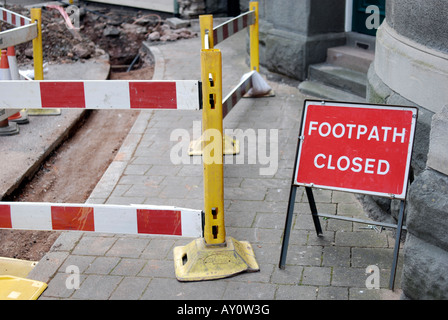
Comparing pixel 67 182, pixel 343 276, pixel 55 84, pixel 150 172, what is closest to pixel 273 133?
pixel 150 172

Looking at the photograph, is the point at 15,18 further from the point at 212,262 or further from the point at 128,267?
the point at 212,262

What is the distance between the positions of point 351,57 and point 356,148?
399cm

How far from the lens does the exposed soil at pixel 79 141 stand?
17.6ft

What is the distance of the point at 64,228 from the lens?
406 cm

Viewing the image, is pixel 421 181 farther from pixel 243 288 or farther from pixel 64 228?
pixel 64 228

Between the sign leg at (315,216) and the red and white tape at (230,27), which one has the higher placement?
the red and white tape at (230,27)

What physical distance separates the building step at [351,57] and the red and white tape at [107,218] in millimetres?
4152

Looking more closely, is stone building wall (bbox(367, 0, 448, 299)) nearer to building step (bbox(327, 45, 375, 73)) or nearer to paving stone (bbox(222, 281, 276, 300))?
paving stone (bbox(222, 281, 276, 300))

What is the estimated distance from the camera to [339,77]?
7.56m

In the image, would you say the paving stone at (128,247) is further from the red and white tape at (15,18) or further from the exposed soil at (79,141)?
the red and white tape at (15,18)

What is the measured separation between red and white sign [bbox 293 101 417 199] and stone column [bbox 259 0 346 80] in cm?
422

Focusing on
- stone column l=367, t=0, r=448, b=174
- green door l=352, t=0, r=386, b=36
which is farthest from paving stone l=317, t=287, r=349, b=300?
green door l=352, t=0, r=386, b=36

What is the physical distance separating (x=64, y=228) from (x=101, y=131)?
3.89 metres

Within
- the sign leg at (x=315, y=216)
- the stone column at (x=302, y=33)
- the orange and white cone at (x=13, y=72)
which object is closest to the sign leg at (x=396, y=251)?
the sign leg at (x=315, y=216)
